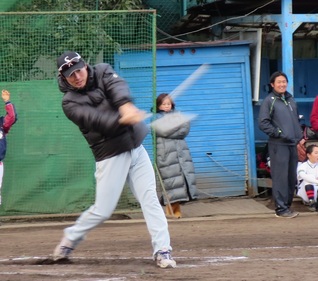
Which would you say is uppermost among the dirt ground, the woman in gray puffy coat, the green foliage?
the green foliage

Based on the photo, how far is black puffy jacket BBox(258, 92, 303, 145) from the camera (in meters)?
11.9

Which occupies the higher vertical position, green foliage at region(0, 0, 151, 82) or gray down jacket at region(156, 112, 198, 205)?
green foliage at region(0, 0, 151, 82)

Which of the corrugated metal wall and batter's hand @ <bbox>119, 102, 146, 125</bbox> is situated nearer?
batter's hand @ <bbox>119, 102, 146, 125</bbox>

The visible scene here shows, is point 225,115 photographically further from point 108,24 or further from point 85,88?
point 85,88

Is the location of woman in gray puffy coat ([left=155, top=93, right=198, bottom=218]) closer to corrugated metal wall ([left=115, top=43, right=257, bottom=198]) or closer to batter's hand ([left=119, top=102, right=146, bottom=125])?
corrugated metal wall ([left=115, top=43, right=257, bottom=198])

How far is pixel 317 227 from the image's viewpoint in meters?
10.8

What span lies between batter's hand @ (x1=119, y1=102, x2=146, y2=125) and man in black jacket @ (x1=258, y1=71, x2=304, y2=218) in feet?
16.2

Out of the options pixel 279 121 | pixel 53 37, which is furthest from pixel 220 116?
pixel 53 37

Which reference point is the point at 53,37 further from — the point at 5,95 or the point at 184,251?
the point at 184,251

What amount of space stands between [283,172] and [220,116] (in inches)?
86.9

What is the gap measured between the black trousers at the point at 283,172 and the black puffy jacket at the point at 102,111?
4.59 meters

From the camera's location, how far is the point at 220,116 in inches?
548

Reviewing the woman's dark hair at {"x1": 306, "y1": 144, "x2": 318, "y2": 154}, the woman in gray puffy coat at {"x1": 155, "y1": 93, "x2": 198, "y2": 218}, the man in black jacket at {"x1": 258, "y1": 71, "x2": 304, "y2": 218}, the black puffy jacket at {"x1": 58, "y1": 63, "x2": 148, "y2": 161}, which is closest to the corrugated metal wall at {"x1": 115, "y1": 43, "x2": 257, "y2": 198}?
the woman's dark hair at {"x1": 306, "y1": 144, "x2": 318, "y2": 154}

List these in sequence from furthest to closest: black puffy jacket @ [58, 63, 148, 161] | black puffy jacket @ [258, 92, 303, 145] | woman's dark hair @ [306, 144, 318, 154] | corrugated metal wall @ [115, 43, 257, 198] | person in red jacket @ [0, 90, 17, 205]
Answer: corrugated metal wall @ [115, 43, 257, 198]
woman's dark hair @ [306, 144, 318, 154]
black puffy jacket @ [258, 92, 303, 145]
person in red jacket @ [0, 90, 17, 205]
black puffy jacket @ [58, 63, 148, 161]
